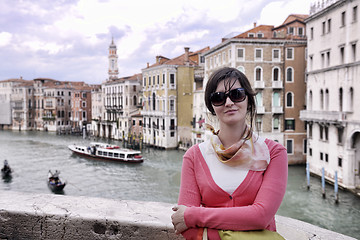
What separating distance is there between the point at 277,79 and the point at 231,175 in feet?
68.6

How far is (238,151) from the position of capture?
5.00 ft

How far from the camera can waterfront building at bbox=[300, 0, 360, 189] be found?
14461 millimetres

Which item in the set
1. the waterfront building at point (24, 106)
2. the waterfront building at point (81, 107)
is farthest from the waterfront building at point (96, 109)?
the waterfront building at point (24, 106)

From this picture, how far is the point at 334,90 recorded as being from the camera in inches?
622

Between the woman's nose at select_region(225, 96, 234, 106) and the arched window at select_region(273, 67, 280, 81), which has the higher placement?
the arched window at select_region(273, 67, 280, 81)

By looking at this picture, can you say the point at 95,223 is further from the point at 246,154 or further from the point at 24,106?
the point at 24,106

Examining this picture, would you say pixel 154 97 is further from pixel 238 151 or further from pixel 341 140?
pixel 238 151

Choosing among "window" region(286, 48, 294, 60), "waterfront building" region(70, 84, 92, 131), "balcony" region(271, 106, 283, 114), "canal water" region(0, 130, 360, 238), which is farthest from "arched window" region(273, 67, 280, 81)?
"waterfront building" region(70, 84, 92, 131)

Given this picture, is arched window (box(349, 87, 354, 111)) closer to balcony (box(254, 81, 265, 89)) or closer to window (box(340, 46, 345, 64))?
window (box(340, 46, 345, 64))

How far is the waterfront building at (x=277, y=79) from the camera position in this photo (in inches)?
829

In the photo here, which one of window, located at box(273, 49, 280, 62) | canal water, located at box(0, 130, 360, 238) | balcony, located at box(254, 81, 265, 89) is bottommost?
canal water, located at box(0, 130, 360, 238)

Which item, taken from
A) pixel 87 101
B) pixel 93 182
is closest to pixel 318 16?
pixel 93 182

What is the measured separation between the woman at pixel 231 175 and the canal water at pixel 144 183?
11117mm

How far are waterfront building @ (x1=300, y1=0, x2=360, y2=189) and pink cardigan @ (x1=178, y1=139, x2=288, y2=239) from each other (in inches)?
555
